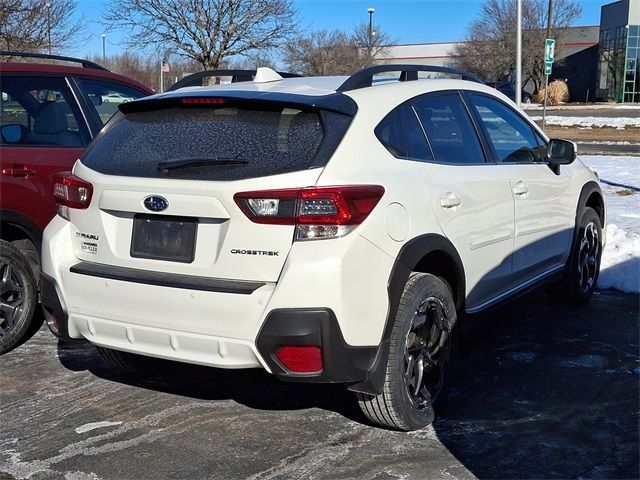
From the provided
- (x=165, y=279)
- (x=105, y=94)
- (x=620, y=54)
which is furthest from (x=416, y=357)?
(x=620, y=54)

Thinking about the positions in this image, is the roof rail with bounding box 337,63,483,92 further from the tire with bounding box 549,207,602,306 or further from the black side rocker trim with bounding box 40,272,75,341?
the tire with bounding box 549,207,602,306

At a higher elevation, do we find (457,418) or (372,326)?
(372,326)

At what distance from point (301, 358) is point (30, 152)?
2837 millimetres

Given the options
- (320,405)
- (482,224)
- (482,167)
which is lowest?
(320,405)

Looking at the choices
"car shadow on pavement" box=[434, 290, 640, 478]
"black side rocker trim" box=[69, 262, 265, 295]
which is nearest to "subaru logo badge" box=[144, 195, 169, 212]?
"black side rocker trim" box=[69, 262, 265, 295]

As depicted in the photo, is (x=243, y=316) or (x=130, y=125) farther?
(x=130, y=125)

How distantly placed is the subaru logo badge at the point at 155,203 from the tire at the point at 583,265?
3.53 meters

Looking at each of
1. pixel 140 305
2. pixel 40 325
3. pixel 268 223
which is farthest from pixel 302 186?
pixel 40 325

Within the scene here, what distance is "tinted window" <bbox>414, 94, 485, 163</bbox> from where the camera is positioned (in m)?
4.47

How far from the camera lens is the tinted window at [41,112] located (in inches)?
217

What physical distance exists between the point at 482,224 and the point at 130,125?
6.54 ft

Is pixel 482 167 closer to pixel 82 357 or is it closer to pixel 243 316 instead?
pixel 243 316

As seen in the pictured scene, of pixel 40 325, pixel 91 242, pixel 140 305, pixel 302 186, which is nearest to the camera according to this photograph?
pixel 302 186

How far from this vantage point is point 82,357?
5.31 meters
